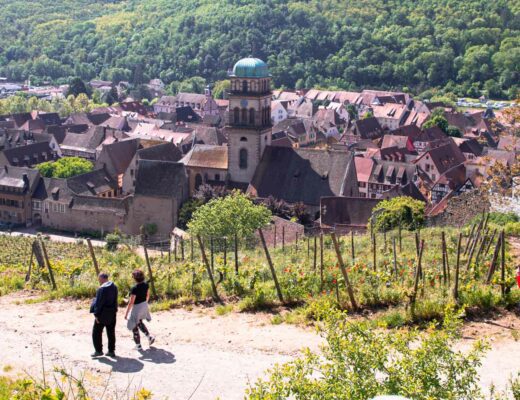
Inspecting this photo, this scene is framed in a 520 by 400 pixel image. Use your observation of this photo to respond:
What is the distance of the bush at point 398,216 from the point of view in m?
33.4

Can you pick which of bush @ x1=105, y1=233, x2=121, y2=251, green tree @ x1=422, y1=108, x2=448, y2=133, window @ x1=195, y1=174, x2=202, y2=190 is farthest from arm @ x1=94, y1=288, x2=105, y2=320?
green tree @ x1=422, y1=108, x2=448, y2=133

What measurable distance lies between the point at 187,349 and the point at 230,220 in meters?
24.1

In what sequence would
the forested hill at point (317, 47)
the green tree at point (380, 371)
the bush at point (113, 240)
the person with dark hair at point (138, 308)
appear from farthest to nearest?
1. the forested hill at point (317, 47)
2. the bush at point (113, 240)
3. the person with dark hair at point (138, 308)
4. the green tree at point (380, 371)

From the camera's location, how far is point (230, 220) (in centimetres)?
3753

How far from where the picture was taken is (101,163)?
209 feet

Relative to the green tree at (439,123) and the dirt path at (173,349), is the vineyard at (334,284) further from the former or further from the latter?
the green tree at (439,123)

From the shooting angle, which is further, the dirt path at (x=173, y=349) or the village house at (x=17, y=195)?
the village house at (x=17, y=195)

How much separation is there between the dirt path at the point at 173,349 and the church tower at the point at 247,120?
113 ft

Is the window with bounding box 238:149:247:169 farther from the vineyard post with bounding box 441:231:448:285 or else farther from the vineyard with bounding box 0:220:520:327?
the vineyard post with bounding box 441:231:448:285

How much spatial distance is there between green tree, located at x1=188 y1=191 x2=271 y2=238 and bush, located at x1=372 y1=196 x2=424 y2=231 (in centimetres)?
553

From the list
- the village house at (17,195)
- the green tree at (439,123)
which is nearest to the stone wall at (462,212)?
the village house at (17,195)

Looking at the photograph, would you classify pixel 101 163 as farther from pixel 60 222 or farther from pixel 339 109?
pixel 339 109

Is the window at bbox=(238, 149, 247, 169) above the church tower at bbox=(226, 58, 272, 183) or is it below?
below

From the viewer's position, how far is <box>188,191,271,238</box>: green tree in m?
36.9
